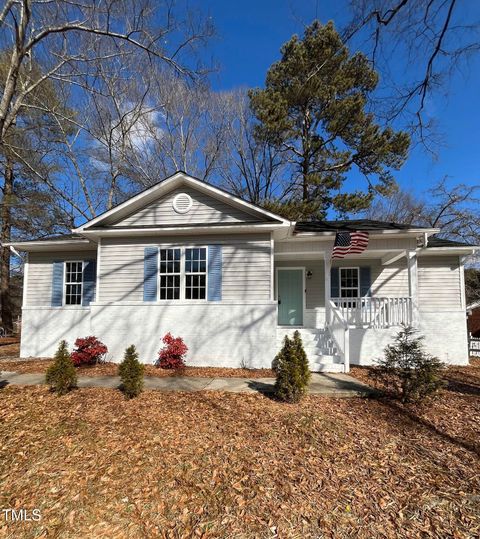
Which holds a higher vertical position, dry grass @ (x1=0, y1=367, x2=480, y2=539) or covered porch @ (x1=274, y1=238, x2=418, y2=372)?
covered porch @ (x1=274, y1=238, x2=418, y2=372)

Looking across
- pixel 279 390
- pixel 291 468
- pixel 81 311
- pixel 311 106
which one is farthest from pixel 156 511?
pixel 311 106

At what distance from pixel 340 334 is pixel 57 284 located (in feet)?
30.8

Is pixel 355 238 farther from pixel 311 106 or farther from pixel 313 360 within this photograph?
pixel 311 106

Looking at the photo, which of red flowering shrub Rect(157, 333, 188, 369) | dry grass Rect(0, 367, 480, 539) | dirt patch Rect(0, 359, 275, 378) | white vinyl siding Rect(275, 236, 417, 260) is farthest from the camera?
white vinyl siding Rect(275, 236, 417, 260)

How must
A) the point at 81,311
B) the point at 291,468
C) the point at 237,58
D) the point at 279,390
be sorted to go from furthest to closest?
the point at 237,58, the point at 81,311, the point at 279,390, the point at 291,468

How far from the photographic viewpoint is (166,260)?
9.51 metres

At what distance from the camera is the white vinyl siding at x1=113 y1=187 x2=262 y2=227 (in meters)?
9.46

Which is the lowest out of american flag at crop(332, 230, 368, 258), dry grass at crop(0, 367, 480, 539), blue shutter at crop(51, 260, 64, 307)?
dry grass at crop(0, 367, 480, 539)

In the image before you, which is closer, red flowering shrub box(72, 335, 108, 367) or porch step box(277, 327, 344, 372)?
porch step box(277, 327, 344, 372)

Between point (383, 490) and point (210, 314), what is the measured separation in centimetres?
610

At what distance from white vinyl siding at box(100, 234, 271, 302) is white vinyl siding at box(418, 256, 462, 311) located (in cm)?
574

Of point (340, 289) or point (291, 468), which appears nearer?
point (291, 468)

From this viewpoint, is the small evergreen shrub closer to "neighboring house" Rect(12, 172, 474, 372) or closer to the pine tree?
"neighboring house" Rect(12, 172, 474, 372)

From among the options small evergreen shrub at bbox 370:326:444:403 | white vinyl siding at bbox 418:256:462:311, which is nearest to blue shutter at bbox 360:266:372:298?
white vinyl siding at bbox 418:256:462:311
